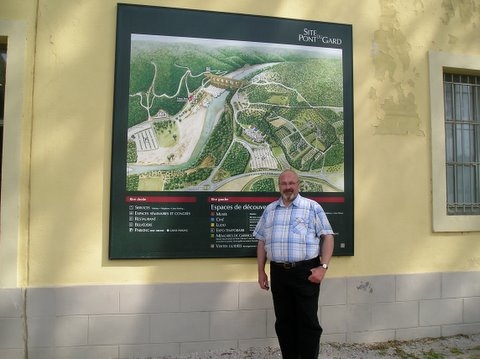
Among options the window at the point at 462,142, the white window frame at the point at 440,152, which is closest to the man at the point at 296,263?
the white window frame at the point at 440,152

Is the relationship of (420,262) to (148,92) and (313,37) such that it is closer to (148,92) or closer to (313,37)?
(313,37)

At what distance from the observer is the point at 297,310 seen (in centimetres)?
351

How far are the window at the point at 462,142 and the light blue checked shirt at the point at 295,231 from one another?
213cm

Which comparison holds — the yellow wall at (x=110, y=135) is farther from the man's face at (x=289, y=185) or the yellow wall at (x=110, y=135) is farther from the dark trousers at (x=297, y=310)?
the man's face at (x=289, y=185)

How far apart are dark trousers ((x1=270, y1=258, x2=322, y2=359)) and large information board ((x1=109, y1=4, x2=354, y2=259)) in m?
0.69

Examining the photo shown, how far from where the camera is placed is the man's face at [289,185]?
3.51 meters

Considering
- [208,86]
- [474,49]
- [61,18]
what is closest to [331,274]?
[208,86]

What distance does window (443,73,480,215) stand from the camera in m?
4.82

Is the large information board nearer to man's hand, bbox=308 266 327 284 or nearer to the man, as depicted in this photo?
the man

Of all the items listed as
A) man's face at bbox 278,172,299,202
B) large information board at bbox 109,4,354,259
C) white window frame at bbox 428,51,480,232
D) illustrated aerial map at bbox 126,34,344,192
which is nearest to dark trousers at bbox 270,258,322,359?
man's face at bbox 278,172,299,202

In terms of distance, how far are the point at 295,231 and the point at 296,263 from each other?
262mm

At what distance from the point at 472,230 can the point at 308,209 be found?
2.35 metres

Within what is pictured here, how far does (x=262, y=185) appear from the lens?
165 inches

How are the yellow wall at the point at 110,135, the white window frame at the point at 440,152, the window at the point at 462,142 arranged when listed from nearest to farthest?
the yellow wall at the point at 110,135
the white window frame at the point at 440,152
the window at the point at 462,142
